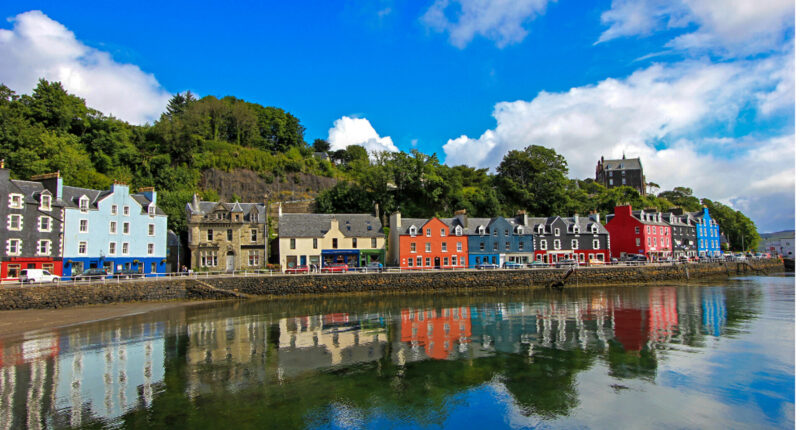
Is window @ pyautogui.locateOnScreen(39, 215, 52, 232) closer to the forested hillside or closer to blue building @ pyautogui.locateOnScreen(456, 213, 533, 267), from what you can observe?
the forested hillside

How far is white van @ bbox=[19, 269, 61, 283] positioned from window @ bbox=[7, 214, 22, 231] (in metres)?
3.38

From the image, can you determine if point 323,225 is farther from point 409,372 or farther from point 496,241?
point 409,372

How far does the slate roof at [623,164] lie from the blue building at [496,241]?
60.7 m

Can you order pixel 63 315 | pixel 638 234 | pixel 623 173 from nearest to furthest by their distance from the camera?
pixel 63 315, pixel 638 234, pixel 623 173

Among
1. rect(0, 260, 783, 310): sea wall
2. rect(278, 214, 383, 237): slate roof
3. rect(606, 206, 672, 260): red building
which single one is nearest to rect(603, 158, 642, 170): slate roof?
rect(606, 206, 672, 260): red building

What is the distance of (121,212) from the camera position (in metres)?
37.7

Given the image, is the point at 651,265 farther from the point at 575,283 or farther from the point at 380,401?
the point at 380,401

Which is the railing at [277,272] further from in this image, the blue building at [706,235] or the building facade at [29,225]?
the blue building at [706,235]

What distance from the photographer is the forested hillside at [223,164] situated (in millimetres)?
46312

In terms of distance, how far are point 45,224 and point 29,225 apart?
41.5 inches

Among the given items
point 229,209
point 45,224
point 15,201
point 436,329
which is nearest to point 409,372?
point 436,329

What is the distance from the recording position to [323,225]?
4600cm

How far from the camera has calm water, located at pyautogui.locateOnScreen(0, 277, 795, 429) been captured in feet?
36.5

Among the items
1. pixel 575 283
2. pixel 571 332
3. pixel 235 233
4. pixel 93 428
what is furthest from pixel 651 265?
pixel 93 428
